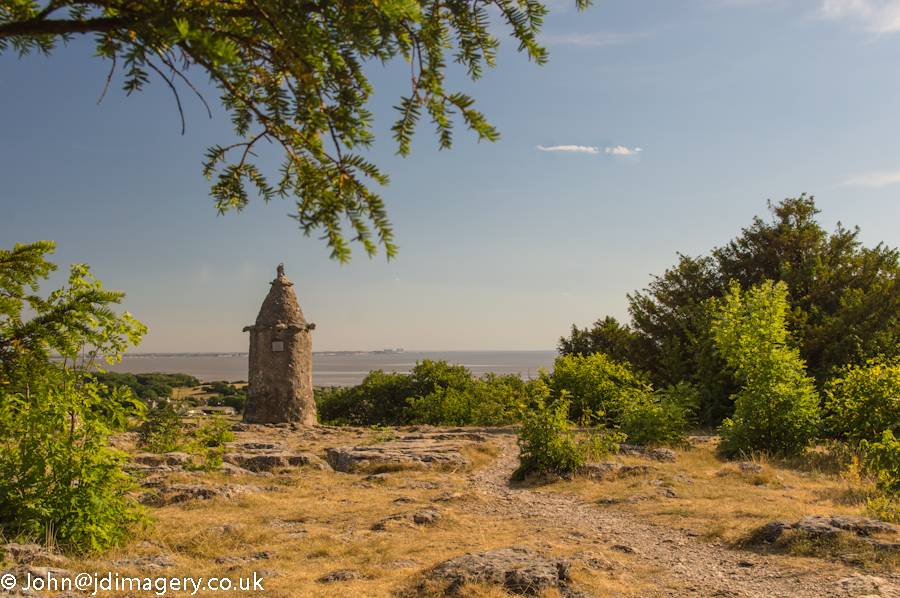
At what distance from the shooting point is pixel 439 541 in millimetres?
6504

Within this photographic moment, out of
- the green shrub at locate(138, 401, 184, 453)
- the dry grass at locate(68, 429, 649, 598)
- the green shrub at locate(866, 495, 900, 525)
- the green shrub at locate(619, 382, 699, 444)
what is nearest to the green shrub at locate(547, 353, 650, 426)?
the green shrub at locate(619, 382, 699, 444)

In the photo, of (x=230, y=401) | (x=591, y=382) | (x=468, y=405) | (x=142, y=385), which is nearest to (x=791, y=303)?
(x=591, y=382)

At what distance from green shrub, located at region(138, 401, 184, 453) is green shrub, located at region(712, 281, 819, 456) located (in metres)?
10.3

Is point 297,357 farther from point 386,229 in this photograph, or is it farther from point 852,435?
point 386,229

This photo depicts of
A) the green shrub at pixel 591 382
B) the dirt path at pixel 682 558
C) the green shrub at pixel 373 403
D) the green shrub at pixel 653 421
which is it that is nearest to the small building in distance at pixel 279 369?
the green shrub at pixel 373 403

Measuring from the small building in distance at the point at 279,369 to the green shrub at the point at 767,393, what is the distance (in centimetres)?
1005

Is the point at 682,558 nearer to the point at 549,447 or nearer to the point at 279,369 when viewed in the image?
the point at 549,447

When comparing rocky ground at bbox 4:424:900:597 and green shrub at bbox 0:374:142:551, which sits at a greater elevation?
green shrub at bbox 0:374:142:551

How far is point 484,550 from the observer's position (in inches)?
231

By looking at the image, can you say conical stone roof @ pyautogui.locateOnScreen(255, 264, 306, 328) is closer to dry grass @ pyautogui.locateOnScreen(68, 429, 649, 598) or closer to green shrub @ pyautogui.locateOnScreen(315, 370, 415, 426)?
green shrub @ pyautogui.locateOnScreen(315, 370, 415, 426)

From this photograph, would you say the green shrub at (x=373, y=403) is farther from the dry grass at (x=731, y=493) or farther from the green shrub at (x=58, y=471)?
the green shrub at (x=58, y=471)

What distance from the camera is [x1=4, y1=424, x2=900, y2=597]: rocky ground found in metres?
5.16

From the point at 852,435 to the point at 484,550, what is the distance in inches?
→ 323

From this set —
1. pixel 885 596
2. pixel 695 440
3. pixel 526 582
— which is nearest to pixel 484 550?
pixel 526 582
